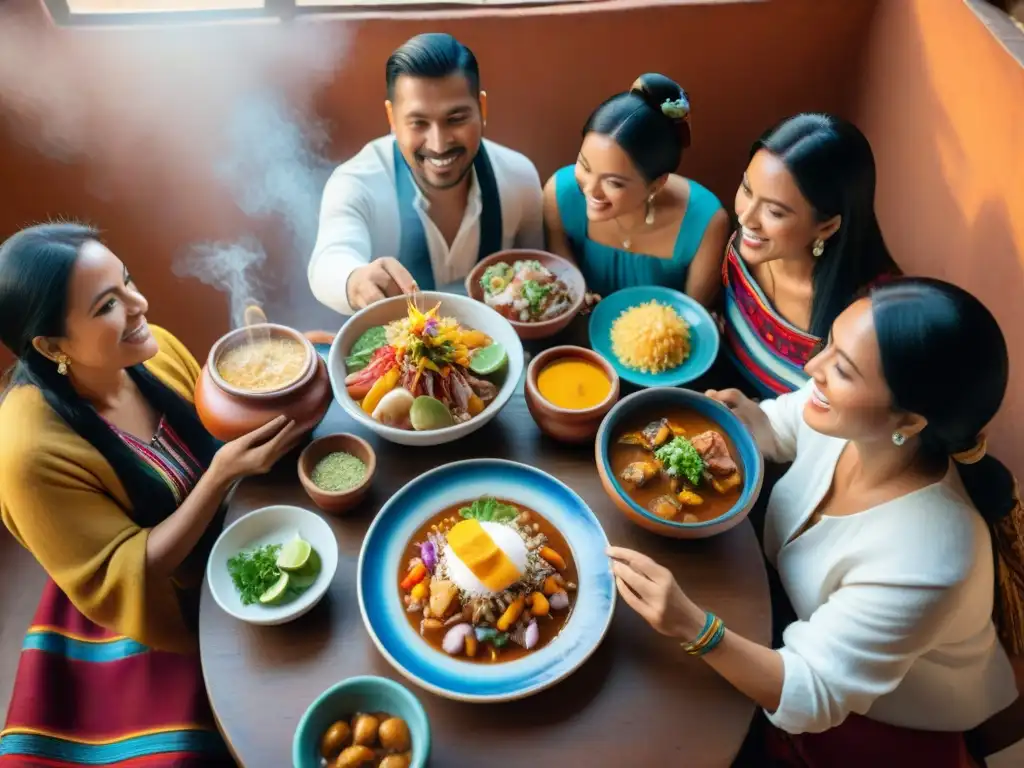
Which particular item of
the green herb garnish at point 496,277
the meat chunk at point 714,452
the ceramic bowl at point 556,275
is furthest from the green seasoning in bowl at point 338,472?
the meat chunk at point 714,452

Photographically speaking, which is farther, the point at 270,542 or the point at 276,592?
the point at 270,542

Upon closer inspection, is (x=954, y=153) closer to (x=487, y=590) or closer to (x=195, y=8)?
(x=487, y=590)

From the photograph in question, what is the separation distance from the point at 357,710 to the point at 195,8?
279cm

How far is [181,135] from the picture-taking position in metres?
3.12

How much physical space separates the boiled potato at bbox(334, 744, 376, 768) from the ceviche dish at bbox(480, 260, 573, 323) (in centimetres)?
131

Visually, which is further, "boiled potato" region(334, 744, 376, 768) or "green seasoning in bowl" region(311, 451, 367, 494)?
"green seasoning in bowl" region(311, 451, 367, 494)

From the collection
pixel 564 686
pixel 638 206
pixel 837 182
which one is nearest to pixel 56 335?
pixel 564 686

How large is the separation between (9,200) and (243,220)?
941 millimetres

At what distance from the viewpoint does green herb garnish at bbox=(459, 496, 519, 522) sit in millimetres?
1833

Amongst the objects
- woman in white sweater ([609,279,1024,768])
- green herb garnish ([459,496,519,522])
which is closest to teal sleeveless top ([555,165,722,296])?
woman in white sweater ([609,279,1024,768])

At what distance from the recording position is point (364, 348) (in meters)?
2.14

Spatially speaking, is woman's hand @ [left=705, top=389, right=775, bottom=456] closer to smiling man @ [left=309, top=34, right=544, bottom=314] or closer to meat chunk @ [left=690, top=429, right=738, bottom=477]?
meat chunk @ [left=690, top=429, right=738, bottom=477]

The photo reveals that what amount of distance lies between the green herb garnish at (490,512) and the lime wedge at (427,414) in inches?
9.3

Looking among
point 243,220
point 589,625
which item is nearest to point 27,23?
point 243,220
